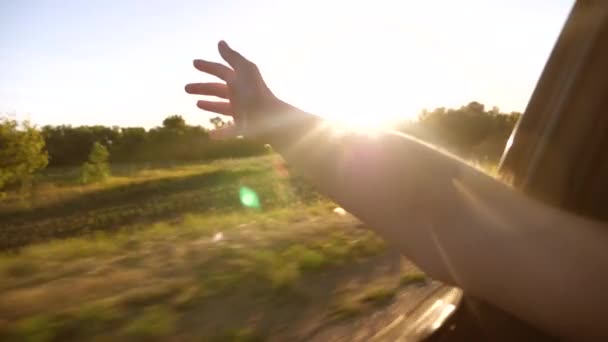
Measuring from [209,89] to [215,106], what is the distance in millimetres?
46

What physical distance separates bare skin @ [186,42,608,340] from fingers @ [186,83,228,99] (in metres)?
0.36

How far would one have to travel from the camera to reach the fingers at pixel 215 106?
1360 mm

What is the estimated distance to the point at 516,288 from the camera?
0.78 meters

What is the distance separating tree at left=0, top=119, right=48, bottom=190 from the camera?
51375 mm

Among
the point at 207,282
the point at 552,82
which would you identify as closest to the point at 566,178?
the point at 552,82

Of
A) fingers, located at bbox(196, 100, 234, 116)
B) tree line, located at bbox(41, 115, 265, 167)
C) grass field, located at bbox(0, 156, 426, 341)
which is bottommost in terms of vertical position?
tree line, located at bbox(41, 115, 265, 167)

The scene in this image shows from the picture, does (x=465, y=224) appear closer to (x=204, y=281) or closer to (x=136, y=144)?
(x=204, y=281)

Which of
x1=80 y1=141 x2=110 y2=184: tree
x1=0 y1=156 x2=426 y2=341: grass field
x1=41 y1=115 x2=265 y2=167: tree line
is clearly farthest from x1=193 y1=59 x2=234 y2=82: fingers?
x1=41 y1=115 x2=265 y2=167: tree line

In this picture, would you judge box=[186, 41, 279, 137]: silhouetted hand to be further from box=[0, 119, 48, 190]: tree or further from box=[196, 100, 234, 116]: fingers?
box=[0, 119, 48, 190]: tree

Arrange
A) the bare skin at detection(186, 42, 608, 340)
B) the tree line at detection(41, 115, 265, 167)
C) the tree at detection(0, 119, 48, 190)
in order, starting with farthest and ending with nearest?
the tree line at detection(41, 115, 265, 167), the tree at detection(0, 119, 48, 190), the bare skin at detection(186, 42, 608, 340)

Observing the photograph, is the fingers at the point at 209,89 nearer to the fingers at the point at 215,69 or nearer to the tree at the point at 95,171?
the fingers at the point at 215,69

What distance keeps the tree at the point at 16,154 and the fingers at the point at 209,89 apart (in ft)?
178

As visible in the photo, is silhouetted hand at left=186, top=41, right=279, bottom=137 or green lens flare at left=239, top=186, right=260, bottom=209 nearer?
silhouetted hand at left=186, top=41, right=279, bottom=137

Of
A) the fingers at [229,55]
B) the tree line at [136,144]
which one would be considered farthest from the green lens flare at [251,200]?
the tree line at [136,144]
